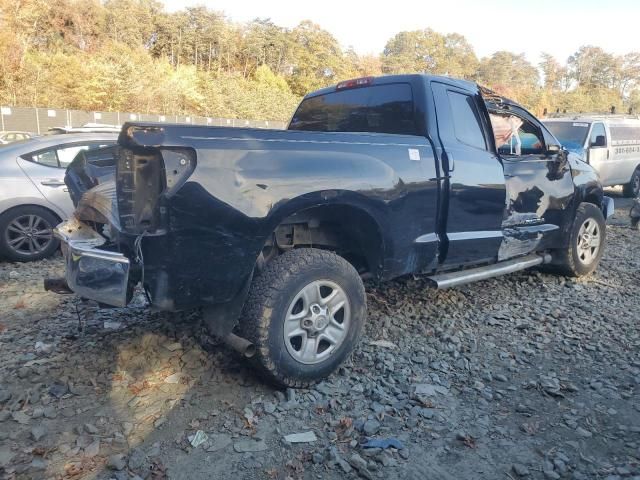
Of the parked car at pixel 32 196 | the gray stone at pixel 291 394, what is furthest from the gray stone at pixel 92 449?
the parked car at pixel 32 196

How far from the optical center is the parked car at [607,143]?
10.9m

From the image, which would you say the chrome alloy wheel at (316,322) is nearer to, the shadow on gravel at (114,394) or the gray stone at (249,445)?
the shadow on gravel at (114,394)

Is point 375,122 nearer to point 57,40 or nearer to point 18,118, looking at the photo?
point 18,118

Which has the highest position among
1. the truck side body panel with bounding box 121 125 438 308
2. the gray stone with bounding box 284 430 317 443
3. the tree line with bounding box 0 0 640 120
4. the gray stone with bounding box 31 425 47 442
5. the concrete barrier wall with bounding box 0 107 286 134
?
the tree line with bounding box 0 0 640 120

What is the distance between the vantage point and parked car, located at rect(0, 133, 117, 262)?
587 cm

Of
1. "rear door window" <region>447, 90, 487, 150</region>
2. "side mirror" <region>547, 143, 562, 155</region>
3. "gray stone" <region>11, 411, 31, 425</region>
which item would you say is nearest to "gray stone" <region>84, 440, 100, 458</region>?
"gray stone" <region>11, 411, 31, 425</region>

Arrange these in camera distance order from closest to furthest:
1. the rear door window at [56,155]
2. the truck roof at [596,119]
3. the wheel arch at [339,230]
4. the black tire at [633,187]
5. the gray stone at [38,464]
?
the gray stone at [38,464] → the wheel arch at [339,230] → the rear door window at [56,155] → the truck roof at [596,119] → the black tire at [633,187]

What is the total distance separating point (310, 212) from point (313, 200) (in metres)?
0.26

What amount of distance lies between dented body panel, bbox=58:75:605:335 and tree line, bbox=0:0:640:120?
113ft

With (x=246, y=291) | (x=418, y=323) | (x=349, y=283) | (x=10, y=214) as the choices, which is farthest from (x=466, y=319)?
(x=10, y=214)

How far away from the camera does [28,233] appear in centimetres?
597

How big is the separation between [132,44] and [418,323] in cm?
5832

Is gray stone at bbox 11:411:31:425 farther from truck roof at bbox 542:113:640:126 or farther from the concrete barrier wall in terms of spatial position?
the concrete barrier wall

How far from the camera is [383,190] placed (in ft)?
11.2
